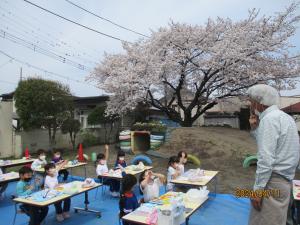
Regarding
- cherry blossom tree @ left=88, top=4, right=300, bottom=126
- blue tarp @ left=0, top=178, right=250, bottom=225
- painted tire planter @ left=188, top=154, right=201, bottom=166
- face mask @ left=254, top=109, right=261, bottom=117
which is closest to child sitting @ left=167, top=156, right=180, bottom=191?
blue tarp @ left=0, top=178, right=250, bottom=225

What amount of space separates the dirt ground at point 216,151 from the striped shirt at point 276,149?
21.7ft

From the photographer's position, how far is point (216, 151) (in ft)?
41.0

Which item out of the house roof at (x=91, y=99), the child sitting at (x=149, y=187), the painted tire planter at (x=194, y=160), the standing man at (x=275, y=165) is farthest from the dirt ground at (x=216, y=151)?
the standing man at (x=275, y=165)

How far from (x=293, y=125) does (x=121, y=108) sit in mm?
13831

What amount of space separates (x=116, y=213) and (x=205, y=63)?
9.88m

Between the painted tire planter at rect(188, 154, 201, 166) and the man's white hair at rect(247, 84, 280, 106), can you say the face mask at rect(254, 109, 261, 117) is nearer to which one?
the man's white hair at rect(247, 84, 280, 106)

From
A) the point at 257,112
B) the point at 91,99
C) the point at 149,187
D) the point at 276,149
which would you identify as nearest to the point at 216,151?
the point at 149,187

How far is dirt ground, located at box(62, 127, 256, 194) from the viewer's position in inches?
402

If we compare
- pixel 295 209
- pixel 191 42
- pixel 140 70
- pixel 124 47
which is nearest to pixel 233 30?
pixel 191 42

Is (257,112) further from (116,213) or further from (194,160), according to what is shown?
(194,160)

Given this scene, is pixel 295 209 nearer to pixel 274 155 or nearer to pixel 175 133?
pixel 274 155

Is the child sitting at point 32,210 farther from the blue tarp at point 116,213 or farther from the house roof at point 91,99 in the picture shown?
the house roof at point 91,99

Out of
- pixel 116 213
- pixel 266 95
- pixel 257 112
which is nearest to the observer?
pixel 266 95

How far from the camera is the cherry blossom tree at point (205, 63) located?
14.7 meters
